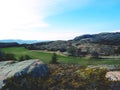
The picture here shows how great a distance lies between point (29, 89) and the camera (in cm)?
1320

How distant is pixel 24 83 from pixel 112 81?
15.4 feet

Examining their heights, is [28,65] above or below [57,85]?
above

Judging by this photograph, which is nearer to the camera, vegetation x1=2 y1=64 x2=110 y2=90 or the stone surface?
vegetation x1=2 y1=64 x2=110 y2=90

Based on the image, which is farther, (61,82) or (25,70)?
(25,70)

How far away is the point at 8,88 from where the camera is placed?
43.5ft

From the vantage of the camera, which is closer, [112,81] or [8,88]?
[8,88]

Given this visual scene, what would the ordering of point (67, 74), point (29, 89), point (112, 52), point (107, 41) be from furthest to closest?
point (107, 41) < point (112, 52) < point (67, 74) < point (29, 89)

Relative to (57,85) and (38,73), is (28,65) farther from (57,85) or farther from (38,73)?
(57,85)

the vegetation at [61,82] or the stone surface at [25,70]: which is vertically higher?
the stone surface at [25,70]

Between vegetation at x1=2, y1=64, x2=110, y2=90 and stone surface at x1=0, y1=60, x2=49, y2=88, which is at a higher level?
stone surface at x1=0, y1=60, x2=49, y2=88

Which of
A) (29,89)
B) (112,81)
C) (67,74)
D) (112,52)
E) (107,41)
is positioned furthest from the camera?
(107,41)

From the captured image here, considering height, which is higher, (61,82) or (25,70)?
(25,70)

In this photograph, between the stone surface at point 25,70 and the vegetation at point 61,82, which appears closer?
the vegetation at point 61,82

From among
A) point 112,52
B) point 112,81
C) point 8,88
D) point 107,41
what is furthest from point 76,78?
point 107,41
